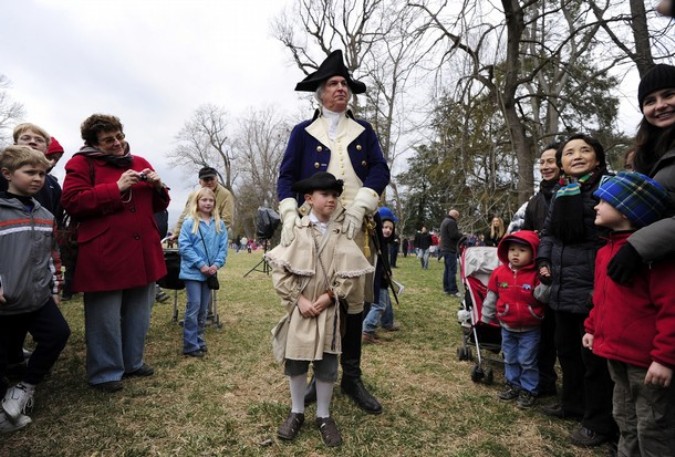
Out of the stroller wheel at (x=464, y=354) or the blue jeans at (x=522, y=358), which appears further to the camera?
the stroller wheel at (x=464, y=354)

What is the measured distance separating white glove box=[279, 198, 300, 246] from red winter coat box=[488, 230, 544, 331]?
5.97ft

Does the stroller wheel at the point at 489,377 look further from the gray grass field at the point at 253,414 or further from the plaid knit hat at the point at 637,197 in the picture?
the plaid knit hat at the point at 637,197

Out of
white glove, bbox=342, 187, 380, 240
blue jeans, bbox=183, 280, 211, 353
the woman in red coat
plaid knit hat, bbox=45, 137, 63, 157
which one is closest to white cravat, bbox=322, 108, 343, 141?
white glove, bbox=342, 187, 380, 240

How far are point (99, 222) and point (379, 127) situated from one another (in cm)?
1877

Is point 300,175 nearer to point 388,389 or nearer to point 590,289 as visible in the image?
point 388,389

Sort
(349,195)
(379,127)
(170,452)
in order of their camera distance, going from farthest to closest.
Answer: (379,127) → (349,195) → (170,452)

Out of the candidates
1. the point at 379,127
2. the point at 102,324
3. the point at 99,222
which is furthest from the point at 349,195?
the point at 379,127

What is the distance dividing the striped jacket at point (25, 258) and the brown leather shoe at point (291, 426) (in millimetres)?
1871

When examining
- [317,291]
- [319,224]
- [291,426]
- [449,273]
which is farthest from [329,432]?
[449,273]

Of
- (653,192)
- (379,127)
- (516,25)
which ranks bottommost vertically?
(653,192)

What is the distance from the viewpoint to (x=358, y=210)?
2535mm

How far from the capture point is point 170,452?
2223 mm

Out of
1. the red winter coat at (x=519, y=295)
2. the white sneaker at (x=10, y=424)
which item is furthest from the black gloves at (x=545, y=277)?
the white sneaker at (x=10, y=424)

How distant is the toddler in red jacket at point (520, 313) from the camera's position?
118 inches
